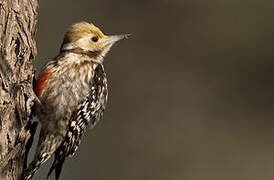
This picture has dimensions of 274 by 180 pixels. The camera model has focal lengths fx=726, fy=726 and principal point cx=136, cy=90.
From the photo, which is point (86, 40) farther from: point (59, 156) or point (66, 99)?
point (59, 156)

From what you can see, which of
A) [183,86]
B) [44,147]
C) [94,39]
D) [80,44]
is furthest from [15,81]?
[183,86]

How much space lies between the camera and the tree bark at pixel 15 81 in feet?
20.5

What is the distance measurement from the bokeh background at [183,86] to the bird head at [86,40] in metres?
5.99

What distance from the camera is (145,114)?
14422mm

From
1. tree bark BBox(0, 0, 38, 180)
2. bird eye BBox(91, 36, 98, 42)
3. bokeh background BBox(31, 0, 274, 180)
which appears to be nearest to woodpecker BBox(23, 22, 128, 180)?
bird eye BBox(91, 36, 98, 42)

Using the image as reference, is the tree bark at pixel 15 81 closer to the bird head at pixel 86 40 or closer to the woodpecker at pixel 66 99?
the woodpecker at pixel 66 99

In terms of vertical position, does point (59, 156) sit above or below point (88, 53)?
below

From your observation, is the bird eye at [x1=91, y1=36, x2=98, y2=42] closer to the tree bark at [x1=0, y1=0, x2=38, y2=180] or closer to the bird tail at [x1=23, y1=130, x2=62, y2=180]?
the tree bark at [x1=0, y1=0, x2=38, y2=180]

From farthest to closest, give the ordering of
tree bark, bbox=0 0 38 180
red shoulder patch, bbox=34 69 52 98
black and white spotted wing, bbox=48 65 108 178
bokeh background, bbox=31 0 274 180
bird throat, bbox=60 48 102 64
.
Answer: bokeh background, bbox=31 0 274 180, bird throat, bbox=60 48 102 64, black and white spotted wing, bbox=48 65 108 178, red shoulder patch, bbox=34 69 52 98, tree bark, bbox=0 0 38 180

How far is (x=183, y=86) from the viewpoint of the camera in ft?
50.9

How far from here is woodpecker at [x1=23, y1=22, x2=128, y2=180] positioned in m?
6.94

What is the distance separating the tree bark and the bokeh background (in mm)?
7010

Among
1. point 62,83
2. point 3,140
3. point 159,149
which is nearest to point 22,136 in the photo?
point 3,140

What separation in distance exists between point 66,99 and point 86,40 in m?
0.82
